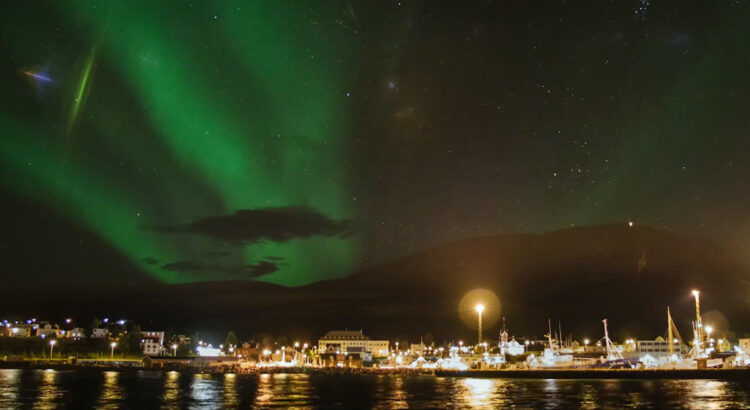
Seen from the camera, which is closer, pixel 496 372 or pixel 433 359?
pixel 496 372

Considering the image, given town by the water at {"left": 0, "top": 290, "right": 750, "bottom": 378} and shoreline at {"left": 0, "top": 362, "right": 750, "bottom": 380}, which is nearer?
shoreline at {"left": 0, "top": 362, "right": 750, "bottom": 380}

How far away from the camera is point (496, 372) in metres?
117

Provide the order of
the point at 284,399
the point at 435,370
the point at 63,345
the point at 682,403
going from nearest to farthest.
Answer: the point at 682,403
the point at 284,399
the point at 435,370
the point at 63,345

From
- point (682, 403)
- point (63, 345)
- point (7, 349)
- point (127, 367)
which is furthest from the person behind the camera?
point (63, 345)

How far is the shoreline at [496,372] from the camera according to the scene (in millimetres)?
98688

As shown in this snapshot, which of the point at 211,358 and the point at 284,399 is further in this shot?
the point at 211,358

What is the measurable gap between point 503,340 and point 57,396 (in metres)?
135

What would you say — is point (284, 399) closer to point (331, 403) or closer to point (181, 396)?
point (331, 403)

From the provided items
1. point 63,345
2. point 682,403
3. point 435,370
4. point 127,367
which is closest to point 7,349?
point 63,345

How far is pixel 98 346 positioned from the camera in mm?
177125

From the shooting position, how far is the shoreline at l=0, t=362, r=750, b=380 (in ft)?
324

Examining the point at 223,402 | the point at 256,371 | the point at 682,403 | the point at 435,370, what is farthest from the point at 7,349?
the point at 682,403

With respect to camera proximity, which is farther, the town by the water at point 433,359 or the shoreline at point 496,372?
the town by the water at point 433,359

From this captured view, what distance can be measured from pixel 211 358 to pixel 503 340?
85.5 m
